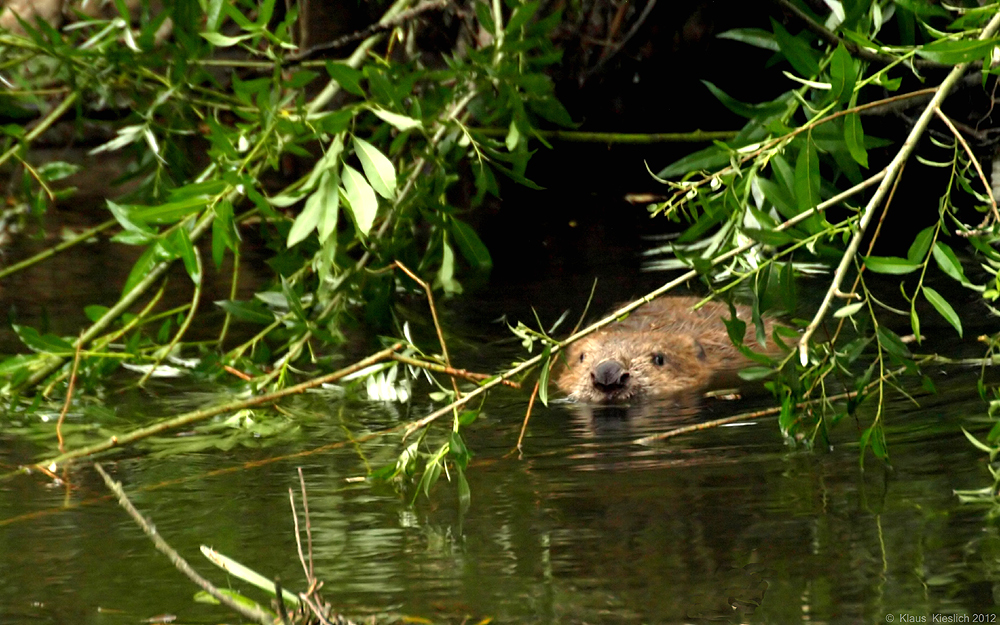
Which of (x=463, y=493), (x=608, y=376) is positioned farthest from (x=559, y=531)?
(x=608, y=376)

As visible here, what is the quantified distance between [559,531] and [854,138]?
1184 mm

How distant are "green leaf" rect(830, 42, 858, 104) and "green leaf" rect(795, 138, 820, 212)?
0.19 m

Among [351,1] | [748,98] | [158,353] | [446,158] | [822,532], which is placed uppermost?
[351,1]

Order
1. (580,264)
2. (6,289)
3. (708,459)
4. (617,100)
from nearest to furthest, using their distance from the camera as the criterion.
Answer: (708,459)
(6,289)
(580,264)
(617,100)

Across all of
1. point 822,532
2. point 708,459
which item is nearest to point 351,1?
point 708,459

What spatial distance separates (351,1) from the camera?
925 centimetres

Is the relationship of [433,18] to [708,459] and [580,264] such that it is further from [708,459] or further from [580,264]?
[708,459]

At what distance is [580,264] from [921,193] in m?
3.02

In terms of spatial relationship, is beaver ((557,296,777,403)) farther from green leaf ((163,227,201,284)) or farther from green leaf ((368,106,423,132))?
green leaf ((163,227,201,284))

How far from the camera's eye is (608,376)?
5371 mm

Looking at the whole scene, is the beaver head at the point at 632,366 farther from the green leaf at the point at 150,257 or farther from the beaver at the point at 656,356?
the green leaf at the point at 150,257

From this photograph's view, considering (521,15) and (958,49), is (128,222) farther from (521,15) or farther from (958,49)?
(958,49)

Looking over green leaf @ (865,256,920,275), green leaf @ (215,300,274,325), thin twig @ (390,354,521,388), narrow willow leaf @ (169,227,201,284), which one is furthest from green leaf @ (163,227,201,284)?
green leaf @ (865,256,920,275)

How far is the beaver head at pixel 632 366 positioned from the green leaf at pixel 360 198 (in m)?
1.83
